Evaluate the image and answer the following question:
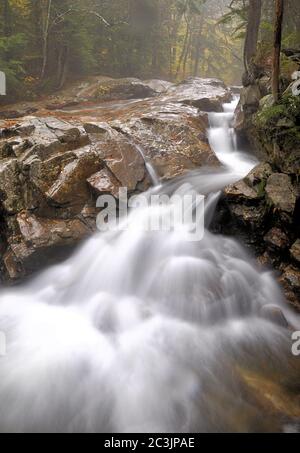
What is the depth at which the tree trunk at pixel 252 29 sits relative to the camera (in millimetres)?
10469

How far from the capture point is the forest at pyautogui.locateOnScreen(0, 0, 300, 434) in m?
4.18

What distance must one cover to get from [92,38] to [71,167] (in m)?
13.2

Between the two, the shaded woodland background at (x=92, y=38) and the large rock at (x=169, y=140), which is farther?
the shaded woodland background at (x=92, y=38)

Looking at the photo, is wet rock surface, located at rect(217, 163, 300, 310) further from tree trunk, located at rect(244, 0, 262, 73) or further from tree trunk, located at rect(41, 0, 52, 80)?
tree trunk, located at rect(41, 0, 52, 80)

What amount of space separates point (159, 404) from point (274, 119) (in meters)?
5.46

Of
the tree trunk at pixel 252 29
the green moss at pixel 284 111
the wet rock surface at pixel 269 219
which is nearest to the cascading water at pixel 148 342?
the wet rock surface at pixel 269 219

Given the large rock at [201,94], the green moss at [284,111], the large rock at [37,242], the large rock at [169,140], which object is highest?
the large rock at [201,94]

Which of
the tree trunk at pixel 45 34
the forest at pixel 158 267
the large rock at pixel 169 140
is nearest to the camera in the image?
the forest at pixel 158 267

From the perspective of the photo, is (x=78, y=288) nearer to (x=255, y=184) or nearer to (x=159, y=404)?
(x=159, y=404)

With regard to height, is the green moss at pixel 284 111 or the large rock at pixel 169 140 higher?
the green moss at pixel 284 111

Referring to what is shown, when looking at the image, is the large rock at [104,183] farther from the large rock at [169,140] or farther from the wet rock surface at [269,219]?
the wet rock surface at [269,219]

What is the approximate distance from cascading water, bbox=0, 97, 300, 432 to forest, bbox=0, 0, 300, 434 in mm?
20

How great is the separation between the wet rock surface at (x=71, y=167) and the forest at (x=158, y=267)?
3 centimetres

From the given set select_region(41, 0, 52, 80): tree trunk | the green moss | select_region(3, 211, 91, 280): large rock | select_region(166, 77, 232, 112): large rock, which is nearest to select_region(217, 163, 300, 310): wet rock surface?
the green moss
